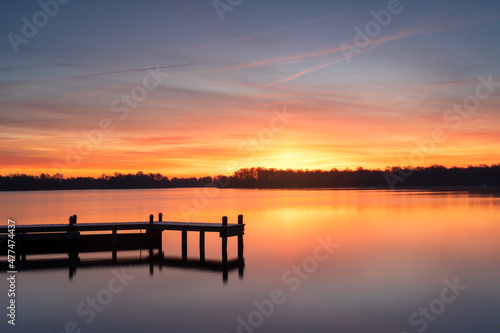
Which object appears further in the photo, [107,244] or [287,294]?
[107,244]

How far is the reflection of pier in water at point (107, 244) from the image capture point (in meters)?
24.3

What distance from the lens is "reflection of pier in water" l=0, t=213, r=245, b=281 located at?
24.3 meters

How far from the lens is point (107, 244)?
28.5 metres

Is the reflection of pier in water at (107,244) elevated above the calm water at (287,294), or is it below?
above

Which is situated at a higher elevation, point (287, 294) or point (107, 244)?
point (107, 244)

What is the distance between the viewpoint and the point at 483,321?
14.6 metres

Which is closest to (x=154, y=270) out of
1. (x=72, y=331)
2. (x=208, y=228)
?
(x=208, y=228)

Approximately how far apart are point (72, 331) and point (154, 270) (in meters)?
9.13

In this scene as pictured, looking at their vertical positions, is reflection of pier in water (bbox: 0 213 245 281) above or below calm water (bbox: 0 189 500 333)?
above

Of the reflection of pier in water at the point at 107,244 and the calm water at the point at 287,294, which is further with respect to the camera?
the reflection of pier in water at the point at 107,244

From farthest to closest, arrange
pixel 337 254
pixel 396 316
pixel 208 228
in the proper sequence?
pixel 337 254 → pixel 208 228 → pixel 396 316

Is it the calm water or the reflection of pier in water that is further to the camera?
the reflection of pier in water

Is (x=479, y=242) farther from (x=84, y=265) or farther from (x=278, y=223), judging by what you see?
(x=84, y=265)

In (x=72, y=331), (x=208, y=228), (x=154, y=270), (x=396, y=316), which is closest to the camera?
(x=72, y=331)
